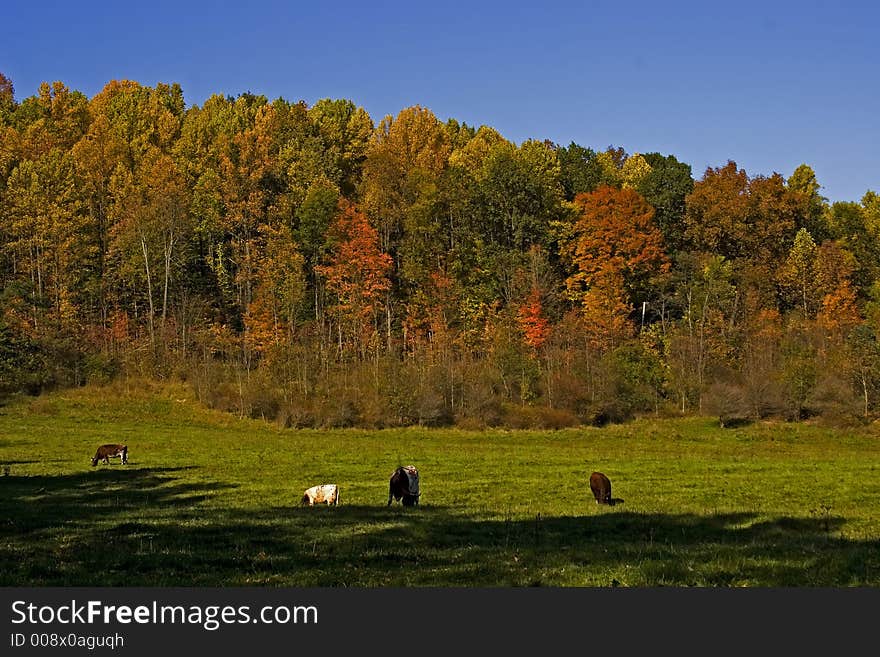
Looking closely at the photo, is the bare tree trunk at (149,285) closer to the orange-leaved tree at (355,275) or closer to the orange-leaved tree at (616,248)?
the orange-leaved tree at (355,275)

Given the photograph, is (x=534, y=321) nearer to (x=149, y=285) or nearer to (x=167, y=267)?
(x=167, y=267)

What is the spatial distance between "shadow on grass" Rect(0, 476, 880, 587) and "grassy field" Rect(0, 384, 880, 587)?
0.06m

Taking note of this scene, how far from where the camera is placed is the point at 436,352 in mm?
66938

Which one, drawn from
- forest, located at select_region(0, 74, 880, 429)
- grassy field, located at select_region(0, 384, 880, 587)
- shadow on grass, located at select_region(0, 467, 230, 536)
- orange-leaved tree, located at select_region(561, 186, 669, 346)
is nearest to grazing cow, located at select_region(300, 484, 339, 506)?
grassy field, located at select_region(0, 384, 880, 587)

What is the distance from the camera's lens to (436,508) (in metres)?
23.2

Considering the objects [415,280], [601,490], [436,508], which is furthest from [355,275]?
[436,508]

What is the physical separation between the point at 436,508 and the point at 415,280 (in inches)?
2190

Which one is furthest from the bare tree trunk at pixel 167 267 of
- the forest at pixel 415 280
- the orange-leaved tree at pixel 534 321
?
the orange-leaved tree at pixel 534 321

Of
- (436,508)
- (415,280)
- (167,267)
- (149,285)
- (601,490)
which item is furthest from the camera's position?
(415,280)

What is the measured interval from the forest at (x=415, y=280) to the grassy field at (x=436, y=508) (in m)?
5.15

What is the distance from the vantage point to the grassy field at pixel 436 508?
12.0 m

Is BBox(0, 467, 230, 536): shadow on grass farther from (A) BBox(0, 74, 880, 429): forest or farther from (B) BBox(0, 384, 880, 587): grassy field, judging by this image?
(A) BBox(0, 74, 880, 429): forest

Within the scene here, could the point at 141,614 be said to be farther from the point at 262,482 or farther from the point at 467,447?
the point at 467,447

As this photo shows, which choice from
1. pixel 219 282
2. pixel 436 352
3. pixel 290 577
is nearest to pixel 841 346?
pixel 436 352
